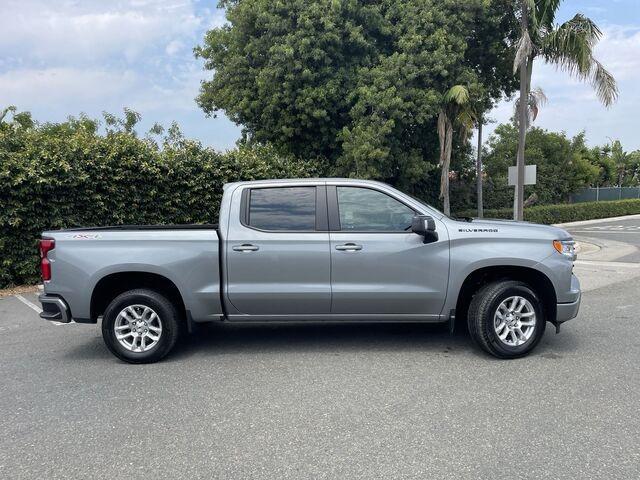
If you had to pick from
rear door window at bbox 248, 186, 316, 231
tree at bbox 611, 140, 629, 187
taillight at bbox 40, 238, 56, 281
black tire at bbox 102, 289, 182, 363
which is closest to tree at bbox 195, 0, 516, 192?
rear door window at bbox 248, 186, 316, 231

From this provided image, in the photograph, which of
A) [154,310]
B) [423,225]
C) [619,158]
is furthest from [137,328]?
[619,158]

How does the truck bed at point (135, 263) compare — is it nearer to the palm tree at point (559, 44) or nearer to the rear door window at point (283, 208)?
the rear door window at point (283, 208)

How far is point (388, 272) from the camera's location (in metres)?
5.26

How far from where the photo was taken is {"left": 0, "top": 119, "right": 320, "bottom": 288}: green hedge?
32.1 feet

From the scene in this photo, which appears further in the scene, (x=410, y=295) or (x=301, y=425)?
(x=410, y=295)

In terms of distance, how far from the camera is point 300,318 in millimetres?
5426

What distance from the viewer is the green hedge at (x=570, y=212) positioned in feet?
80.1

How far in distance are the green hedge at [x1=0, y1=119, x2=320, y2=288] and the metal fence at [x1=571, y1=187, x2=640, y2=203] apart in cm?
2579

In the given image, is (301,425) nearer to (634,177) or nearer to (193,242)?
(193,242)

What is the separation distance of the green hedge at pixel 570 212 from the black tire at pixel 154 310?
19338mm

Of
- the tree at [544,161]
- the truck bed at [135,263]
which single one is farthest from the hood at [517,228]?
the tree at [544,161]

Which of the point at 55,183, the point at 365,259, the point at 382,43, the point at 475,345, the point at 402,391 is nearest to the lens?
the point at 402,391

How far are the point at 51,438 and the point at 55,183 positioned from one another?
7383 mm

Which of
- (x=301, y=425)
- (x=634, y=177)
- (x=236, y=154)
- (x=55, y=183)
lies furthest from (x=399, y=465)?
(x=634, y=177)
